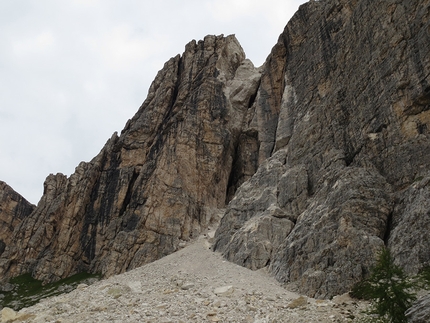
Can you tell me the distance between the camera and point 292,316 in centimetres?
2011

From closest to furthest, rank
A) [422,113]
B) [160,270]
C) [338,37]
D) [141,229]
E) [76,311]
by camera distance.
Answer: [76,311] → [422,113] → [160,270] → [338,37] → [141,229]

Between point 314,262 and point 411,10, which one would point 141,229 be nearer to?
point 314,262

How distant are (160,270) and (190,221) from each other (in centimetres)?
2665

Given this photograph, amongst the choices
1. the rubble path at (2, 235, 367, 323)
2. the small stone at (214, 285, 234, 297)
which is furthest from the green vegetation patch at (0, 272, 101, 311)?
the small stone at (214, 285, 234, 297)

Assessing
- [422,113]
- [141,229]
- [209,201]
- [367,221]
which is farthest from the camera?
[209,201]

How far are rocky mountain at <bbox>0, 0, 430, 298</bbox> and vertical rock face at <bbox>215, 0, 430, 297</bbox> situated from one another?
14 centimetres

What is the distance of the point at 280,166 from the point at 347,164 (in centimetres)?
1291

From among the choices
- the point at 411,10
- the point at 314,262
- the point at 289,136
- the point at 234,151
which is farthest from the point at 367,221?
the point at 234,151

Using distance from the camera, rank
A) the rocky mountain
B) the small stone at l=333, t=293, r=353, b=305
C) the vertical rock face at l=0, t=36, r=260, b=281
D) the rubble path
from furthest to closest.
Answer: the vertical rock face at l=0, t=36, r=260, b=281 < the rocky mountain < the small stone at l=333, t=293, r=353, b=305 < the rubble path

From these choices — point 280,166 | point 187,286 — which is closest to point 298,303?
point 187,286

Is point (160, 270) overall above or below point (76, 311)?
above

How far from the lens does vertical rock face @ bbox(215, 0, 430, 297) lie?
2636 cm

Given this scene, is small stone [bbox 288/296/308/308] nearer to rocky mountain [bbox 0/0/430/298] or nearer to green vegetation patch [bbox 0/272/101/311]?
rocky mountain [bbox 0/0/430/298]

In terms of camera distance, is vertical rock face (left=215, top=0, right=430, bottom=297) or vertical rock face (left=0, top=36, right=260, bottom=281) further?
vertical rock face (left=0, top=36, right=260, bottom=281)
